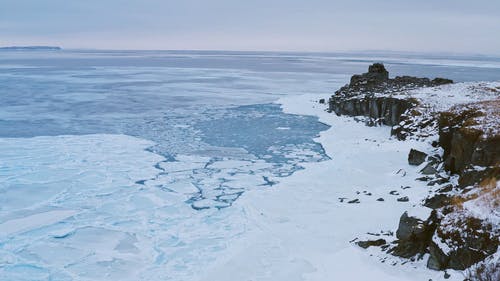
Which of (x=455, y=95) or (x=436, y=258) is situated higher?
(x=455, y=95)

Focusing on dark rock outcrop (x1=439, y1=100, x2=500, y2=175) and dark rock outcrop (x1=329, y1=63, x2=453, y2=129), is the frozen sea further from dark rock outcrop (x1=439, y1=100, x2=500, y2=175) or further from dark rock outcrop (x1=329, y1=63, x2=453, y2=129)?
dark rock outcrop (x1=439, y1=100, x2=500, y2=175)

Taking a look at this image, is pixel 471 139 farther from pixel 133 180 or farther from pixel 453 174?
pixel 133 180

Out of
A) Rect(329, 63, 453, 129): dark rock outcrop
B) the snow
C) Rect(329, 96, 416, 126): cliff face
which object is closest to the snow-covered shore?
the snow

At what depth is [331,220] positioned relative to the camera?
1297 cm

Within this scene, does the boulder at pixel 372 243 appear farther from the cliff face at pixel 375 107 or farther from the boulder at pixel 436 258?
the cliff face at pixel 375 107

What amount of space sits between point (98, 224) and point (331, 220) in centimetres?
652

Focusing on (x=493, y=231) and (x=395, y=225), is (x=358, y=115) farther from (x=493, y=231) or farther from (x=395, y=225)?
(x=493, y=231)

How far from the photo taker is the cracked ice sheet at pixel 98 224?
10375mm

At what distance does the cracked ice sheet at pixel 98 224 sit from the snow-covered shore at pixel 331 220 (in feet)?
2.94

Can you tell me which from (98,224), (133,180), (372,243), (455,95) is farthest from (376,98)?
(98,224)

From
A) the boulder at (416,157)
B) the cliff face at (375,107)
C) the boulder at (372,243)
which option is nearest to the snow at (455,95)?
the cliff face at (375,107)

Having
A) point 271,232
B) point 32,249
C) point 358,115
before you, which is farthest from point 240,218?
point 358,115

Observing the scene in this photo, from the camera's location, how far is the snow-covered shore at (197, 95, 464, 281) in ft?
32.6

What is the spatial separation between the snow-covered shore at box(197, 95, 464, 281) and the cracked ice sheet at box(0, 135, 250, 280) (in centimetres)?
90
